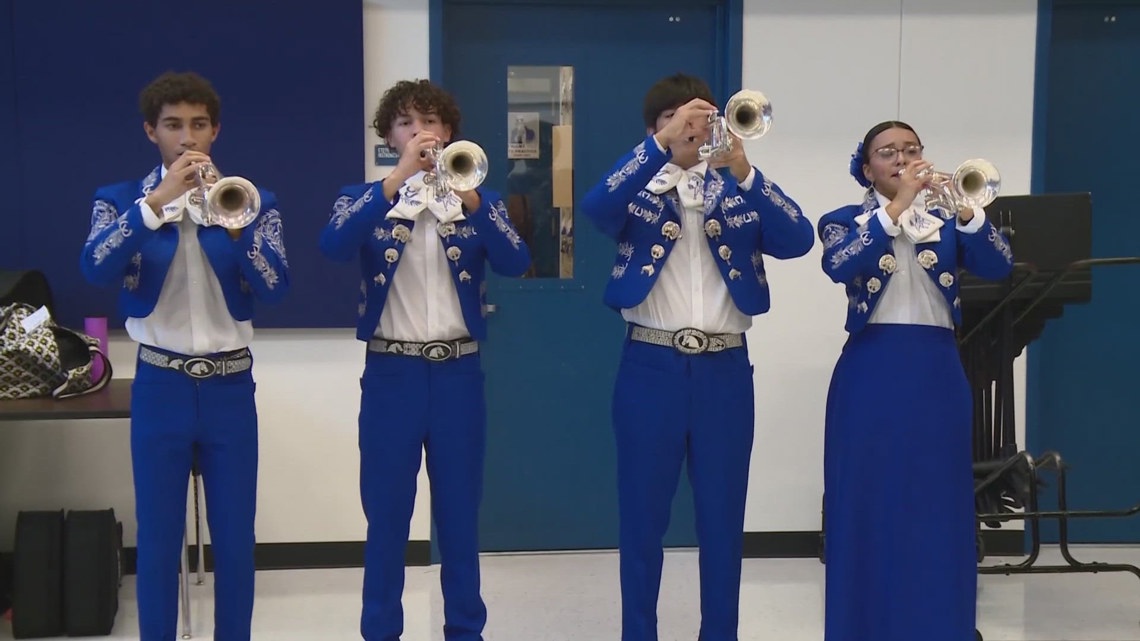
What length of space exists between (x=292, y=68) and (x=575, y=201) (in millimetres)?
1290

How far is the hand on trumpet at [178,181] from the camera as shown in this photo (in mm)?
2738

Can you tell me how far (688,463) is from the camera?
3.05m

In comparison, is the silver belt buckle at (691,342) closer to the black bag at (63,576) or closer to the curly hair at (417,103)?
the curly hair at (417,103)

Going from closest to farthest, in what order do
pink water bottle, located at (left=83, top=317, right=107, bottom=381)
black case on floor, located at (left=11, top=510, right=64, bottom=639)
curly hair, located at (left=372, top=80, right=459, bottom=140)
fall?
curly hair, located at (left=372, top=80, right=459, bottom=140) → black case on floor, located at (left=11, top=510, right=64, bottom=639) → pink water bottle, located at (left=83, top=317, right=107, bottom=381)

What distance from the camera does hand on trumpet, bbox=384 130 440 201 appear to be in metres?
2.89

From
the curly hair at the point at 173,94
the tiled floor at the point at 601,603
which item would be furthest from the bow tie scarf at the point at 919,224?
the curly hair at the point at 173,94

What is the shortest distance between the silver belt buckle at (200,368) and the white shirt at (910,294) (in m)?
1.83

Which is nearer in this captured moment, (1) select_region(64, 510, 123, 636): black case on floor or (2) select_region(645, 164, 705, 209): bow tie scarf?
(2) select_region(645, 164, 705, 209): bow tie scarf

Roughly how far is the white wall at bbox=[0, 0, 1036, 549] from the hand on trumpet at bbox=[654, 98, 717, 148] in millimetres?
1786

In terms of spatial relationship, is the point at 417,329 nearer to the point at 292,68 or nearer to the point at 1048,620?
the point at 292,68

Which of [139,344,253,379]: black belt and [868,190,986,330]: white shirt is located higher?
[868,190,986,330]: white shirt

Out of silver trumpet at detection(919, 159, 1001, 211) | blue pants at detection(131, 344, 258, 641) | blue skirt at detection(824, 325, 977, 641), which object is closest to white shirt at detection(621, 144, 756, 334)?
blue skirt at detection(824, 325, 977, 641)

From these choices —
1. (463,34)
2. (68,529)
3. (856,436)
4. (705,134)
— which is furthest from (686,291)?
(68,529)

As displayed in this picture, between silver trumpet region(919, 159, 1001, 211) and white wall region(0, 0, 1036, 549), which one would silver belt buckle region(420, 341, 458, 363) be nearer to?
silver trumpet region(919, 159, 1001, 211)
